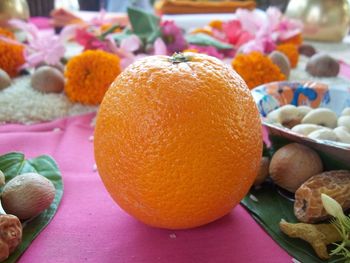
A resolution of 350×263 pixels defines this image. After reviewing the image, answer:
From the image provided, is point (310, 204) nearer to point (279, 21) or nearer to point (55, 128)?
point (55, 128)

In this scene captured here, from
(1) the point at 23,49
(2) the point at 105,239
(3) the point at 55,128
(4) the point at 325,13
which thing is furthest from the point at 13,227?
(4) the point at 325,13

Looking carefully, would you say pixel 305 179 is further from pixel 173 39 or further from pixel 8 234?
pixel 173 39

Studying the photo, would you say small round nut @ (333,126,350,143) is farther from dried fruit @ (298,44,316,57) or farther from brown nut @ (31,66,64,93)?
dried fruit @ (298,44,316,57)

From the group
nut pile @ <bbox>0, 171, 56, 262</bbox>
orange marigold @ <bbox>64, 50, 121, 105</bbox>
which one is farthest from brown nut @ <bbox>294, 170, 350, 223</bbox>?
orange marigold @ <bbox>64, 50, 121, 105</bbox>

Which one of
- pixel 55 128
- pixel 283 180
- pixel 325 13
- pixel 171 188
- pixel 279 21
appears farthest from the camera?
pixel 325 13

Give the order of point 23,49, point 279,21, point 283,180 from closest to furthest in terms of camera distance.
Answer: point 283,180 → point 23,49 → point 279,21

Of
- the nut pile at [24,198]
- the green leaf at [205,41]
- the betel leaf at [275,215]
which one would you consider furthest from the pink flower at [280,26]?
the nut pile at [24,198]

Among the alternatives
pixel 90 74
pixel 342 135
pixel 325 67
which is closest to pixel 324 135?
pixel 342 135
